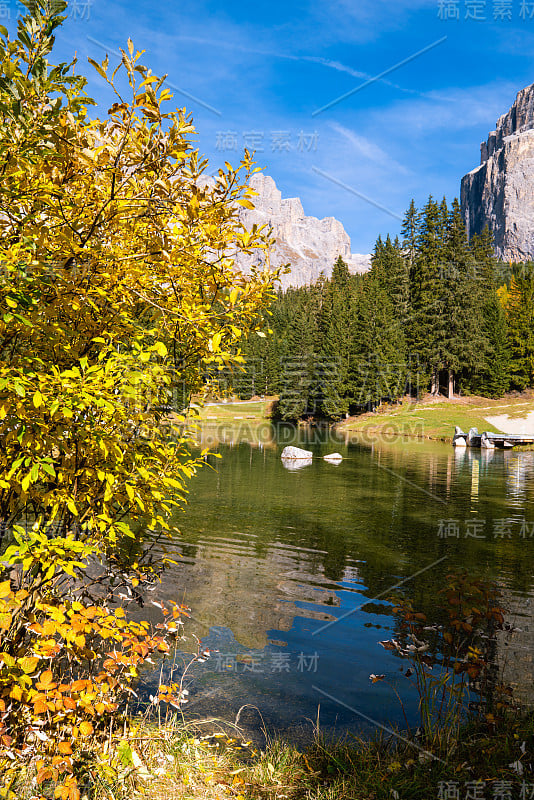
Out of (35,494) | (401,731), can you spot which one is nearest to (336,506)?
(401,731)

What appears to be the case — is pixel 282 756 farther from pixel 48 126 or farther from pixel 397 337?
pixel 397 337

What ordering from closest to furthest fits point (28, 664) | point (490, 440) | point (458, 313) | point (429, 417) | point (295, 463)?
point (28, 664) < point (295, 463) < point (490, 440) < point (429, 417) < point (458, 313)

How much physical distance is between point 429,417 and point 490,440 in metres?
11.4

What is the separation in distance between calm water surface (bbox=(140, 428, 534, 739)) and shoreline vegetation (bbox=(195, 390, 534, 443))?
75.4ft

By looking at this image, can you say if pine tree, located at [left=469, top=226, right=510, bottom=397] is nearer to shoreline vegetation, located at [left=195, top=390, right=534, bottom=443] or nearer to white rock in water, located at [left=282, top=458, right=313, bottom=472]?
shoreline vegetation, located at [left=195, top=390, right=534, bottom=443]

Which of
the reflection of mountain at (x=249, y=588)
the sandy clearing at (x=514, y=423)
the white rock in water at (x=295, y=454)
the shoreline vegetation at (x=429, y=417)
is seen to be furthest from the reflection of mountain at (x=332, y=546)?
the shoreline vegetation at (x=429, y=417)

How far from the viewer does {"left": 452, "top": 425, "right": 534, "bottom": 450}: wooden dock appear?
40.7m

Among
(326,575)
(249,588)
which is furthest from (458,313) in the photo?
(249,588)

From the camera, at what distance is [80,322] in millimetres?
3693

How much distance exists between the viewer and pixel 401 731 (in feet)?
17.2

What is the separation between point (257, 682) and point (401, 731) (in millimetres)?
2119

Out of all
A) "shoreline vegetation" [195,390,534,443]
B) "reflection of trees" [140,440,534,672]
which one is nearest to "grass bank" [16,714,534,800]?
"reflection of trees" [140,440,534,672]

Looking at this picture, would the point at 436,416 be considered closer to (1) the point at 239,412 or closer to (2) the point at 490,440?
(2) the point at 490,440

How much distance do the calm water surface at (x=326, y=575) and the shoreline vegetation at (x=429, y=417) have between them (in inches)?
904
